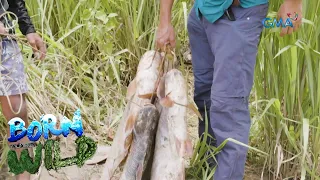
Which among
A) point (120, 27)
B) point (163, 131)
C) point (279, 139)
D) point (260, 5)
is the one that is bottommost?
point (279, 139)

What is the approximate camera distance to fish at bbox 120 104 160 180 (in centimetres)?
177

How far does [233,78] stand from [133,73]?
1380 millimetres

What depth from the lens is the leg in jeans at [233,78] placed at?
1729 millimetres

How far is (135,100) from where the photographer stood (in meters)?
1.83

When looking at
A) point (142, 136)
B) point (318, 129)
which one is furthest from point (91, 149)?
point (318, 129)

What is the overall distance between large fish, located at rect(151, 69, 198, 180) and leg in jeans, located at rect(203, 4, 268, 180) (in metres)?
0.13

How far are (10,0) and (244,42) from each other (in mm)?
929

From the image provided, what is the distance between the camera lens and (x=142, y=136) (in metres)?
1.79

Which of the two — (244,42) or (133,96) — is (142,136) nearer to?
(133,96)

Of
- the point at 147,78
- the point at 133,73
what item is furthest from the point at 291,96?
the point at 133,73

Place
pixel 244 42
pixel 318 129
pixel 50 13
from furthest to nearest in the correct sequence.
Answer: pixel 50 13
pixel 318 129
pixel 244 42

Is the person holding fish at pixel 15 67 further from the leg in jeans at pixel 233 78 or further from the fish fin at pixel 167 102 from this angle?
the leg in jeans at pixel 233 78

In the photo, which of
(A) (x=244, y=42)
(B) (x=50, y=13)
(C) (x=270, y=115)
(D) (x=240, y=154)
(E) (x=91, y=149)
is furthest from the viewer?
(B) (x=50, y=13)

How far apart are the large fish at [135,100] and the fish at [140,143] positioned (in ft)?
0.07
